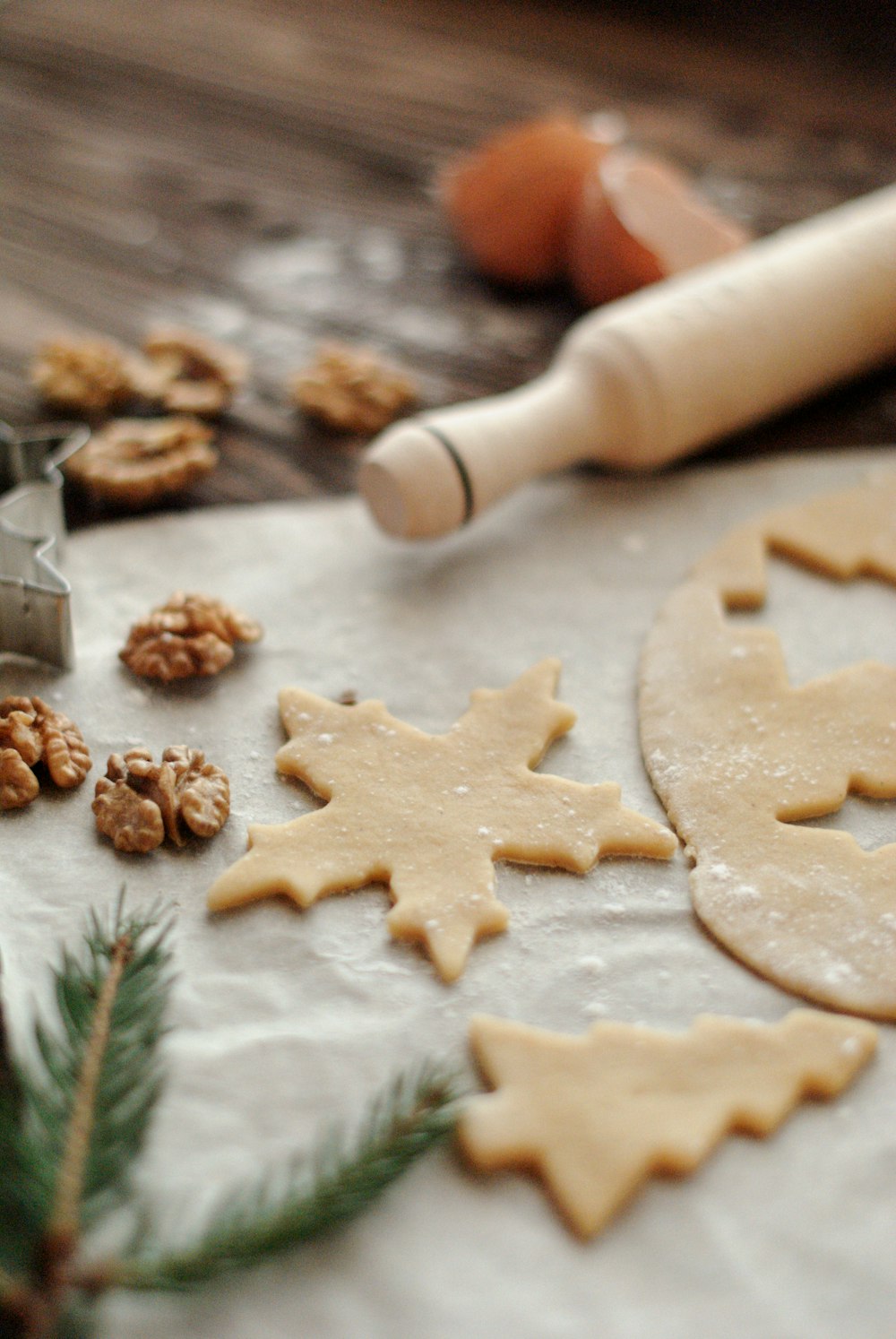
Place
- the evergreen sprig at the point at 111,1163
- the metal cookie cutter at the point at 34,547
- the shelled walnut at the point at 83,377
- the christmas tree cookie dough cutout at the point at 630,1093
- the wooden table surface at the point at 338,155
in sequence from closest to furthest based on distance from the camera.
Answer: the evergreen sprig at the point at 111,1163 → the christmas tree cookie dough cutout at the point at 630,1093 → the metal cookie cutter at the point at 34,547 → the shelled walnut at the point at 83,377 → the wooden table surface at the point at 338,155

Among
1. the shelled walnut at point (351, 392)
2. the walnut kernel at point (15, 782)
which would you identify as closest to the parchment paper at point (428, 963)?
the walnut kernel at point (15, 782)

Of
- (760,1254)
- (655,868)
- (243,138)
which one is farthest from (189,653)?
(243,138)

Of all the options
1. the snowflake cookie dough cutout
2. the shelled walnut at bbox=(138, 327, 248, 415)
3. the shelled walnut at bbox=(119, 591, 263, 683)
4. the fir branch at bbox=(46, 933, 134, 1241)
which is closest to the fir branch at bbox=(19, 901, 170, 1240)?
the fir branch at bbox=(46, 933, 134, 1241)

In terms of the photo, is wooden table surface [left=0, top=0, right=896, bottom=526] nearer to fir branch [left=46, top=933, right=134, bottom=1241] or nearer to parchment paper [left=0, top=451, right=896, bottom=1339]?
parchment paper [left=0, top=451, right=896, bottom=1339]

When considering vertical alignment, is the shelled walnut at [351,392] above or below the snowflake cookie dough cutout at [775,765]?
above

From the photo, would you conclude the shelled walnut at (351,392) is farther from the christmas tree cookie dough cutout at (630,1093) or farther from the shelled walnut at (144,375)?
the christmas tree cookie dough cutout at (630,1093)

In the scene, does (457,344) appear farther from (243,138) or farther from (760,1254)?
(760,1254)
